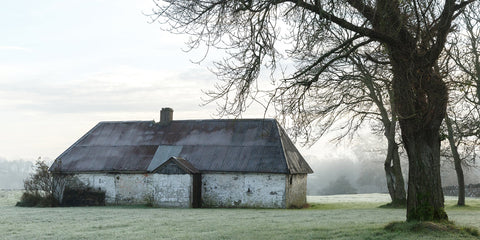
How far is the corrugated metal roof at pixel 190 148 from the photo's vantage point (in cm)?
3194

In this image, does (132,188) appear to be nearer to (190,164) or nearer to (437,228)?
(190,164)

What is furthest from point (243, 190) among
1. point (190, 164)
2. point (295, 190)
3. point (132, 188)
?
point (132, 188)

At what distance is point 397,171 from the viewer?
2956cm

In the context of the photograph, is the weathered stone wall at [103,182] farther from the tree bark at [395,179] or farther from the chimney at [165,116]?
the tree bark at [395,179]

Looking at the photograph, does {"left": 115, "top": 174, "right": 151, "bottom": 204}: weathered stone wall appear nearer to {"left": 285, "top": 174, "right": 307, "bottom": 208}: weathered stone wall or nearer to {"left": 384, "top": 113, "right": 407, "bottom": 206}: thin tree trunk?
{"left": 285, "top": 174, "right": 307, "bottom": 208}: weathered stone wall

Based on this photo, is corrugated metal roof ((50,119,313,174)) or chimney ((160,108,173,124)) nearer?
corrugated metal roof ((50,119,313,174))

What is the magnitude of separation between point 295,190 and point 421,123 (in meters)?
19.1

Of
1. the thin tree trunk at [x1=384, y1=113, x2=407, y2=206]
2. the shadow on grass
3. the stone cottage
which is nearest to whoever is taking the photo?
the shadow on grass

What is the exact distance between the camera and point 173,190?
30.6m

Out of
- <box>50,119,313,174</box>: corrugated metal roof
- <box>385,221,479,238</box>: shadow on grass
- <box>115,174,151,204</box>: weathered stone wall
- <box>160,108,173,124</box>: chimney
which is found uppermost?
<box>160,108,173,124</box>: chimney

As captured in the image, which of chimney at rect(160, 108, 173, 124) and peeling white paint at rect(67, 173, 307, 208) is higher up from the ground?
chimney at rect(160, 108, 173, 124)

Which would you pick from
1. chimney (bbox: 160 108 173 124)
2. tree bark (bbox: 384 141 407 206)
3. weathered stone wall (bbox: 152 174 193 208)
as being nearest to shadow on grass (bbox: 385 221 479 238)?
tree bark (bbox: 384 141 407 206)

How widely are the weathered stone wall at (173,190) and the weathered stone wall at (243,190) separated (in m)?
1.62

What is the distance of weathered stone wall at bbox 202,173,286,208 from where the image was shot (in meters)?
30.5
